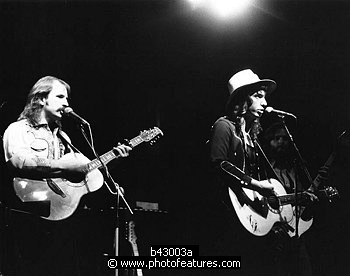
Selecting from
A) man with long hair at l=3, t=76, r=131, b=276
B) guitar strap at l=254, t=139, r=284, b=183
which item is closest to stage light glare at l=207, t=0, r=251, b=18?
guitar strap at l=254, t=139, r=284, b=183

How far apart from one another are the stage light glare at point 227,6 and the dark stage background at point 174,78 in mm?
85

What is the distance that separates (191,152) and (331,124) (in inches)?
54.3

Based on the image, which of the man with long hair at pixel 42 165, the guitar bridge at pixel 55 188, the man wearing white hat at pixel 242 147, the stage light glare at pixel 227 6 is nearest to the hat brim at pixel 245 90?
the man wearing white hat at pixel 242 147

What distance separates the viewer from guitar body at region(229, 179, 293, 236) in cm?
432

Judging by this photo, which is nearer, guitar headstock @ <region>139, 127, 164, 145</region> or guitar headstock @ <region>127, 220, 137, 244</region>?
guitar headstock @ <region>127, 220, 137, 244</region>

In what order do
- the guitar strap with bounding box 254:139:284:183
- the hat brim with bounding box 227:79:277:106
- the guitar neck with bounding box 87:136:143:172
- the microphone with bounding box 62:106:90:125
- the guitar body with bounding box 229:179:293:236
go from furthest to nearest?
the hat brim with bounding box 227:79:277:106
the guitar strap with bounding box 254:139:284:183
the guitar body with bounding box 229:179:293:236
the guitar neck with bounding box 87:136:143:172
the microphone with bounding box 62:106:90:125

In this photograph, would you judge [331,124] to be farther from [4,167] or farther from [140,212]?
[4,167]

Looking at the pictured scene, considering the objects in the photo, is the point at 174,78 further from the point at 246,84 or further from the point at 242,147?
the point at 242,147

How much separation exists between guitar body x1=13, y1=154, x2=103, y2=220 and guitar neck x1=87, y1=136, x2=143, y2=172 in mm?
191

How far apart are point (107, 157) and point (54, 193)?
1.73 feet

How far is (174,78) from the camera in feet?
15.5

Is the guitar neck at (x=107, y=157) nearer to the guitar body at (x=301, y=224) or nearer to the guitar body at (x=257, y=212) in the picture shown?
the guitar body at (x=257, y=212)

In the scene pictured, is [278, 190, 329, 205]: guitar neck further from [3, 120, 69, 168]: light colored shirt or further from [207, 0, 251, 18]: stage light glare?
[3, 120, 69, 168]: light colored shirt

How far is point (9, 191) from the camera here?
12.7 ft
